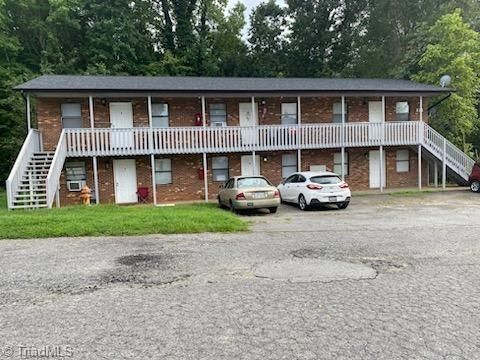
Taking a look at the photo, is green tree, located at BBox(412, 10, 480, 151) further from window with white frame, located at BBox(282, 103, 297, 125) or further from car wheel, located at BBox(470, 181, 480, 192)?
window with white frame, located at BBox(282, 103, 297, 125)

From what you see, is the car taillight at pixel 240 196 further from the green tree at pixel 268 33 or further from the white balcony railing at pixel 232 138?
the green tree at pixel 268 33

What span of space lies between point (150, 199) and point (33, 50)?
19807 millimetres

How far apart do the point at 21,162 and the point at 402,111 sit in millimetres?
18987

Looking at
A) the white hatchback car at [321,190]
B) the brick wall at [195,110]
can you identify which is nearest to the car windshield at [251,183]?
the white hatchback car at [321,190]

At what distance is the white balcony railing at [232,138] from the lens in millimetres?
→ 16691

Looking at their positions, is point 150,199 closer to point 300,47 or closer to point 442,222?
point 442,222

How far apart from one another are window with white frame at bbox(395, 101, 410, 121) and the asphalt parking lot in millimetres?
14378

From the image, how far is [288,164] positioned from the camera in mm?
20906

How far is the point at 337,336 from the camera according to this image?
→ 3.81 meters

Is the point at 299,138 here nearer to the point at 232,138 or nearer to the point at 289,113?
the point at 289,113

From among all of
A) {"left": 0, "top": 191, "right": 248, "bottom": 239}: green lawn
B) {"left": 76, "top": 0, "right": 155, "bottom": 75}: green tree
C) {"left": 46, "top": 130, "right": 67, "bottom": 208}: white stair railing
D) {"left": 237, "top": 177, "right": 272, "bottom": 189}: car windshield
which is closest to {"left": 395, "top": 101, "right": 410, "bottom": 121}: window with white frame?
{"left": 237, "top": 177, "right": 272, "bottom": 189}: car windshield

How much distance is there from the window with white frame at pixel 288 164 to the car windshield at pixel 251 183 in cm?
692

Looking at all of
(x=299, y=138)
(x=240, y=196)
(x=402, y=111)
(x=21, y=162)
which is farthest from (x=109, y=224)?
(x=402, y=111)

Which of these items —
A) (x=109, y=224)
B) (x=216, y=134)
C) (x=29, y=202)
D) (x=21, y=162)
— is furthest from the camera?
(x=216, y=134)
